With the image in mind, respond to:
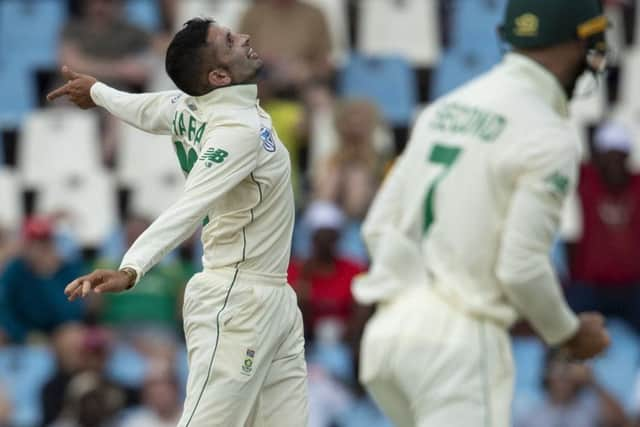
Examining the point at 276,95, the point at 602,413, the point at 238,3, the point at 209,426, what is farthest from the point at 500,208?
the point at 238,3

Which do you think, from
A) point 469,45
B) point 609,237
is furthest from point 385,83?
point 609,237

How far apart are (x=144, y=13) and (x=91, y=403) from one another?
3557mm

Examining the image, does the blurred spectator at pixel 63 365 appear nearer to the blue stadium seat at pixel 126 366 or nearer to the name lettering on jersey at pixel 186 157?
the blue stadium seat at pixel 126 366

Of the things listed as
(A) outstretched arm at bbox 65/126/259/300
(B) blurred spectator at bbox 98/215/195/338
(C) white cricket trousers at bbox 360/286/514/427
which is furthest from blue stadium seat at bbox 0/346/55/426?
(A) outstretched arm at bbox 65/126/259/300

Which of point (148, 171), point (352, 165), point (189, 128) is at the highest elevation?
point (189, 128)

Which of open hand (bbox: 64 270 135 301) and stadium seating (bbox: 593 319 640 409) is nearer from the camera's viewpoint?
open hand (bbox: 64 270 135 301)

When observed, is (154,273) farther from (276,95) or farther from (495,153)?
(495,153)

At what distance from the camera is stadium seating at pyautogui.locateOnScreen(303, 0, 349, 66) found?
12180 millimetres

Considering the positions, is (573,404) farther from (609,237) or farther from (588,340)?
(588,340)

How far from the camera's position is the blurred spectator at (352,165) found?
1098cm

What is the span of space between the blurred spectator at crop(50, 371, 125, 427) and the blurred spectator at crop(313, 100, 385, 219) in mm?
1867

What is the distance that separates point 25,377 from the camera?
34.0 feet

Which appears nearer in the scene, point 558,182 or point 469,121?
point 558,182

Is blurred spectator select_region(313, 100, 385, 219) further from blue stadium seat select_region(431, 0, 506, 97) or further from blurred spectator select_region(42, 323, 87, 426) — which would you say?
blurred spectator select_region(42, 323, 87, 426)
